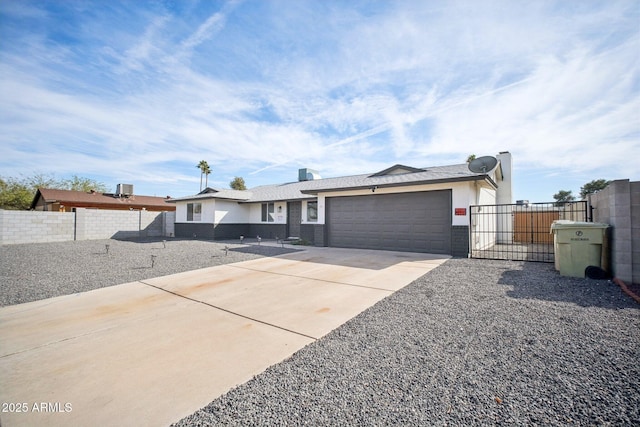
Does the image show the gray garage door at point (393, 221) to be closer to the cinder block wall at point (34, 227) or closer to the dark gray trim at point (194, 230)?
the dark gray trim at point (194, 230)

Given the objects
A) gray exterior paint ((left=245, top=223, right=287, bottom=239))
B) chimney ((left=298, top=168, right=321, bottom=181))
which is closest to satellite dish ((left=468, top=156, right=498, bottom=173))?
gray exterior paint ((left=245, top=223, right=287, bottom=239))

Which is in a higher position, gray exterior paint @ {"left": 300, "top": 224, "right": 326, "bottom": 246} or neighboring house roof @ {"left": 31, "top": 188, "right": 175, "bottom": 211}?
neighboring house roof @ {"left": 31, "top": 188, "right": 175, "bottom": 211}

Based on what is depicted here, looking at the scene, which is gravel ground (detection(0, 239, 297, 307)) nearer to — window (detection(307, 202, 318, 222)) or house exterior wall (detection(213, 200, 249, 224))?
window (detection(307, 202, 318, 222))

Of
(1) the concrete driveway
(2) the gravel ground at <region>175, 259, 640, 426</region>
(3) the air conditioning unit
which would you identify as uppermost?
(3) the air conditioning unit

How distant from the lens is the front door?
54.5 feet

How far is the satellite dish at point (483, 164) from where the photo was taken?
996 centimetres

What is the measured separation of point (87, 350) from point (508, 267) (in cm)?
910

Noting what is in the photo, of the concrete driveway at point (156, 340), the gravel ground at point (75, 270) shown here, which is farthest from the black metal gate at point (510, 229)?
the gravel ground at point (75, 270)

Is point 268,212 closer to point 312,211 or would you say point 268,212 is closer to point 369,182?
point 312,211

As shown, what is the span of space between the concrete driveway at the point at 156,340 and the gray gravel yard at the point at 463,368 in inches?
14.9

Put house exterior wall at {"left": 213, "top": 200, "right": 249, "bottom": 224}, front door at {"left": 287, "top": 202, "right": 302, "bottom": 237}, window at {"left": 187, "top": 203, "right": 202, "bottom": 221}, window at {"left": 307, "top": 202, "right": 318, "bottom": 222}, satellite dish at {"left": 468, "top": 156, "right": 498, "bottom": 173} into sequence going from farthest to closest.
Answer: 1. window at {"left": 187, "top": 203, "right": 202, "bottom": 221}
2. house exterior wall at {"left": 213, "top": 200, "right": 249, "bottom": 224}
3. front door at {"left": 287, "top": 202, "right": 302, "bottom": 237}
4. window at {"left": 307, "top": 202, "right": 318, "bottom": 222}
5. satellite dish at {"left": 468, "top": 156, "right": 498, "bottom": 173}

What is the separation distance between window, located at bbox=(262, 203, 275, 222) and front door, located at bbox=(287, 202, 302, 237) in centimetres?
144

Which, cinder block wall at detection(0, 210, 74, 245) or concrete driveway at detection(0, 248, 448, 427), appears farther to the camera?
cinder block wall at detection(0, 210, 74, 245)

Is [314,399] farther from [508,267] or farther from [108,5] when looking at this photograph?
[108,5]
